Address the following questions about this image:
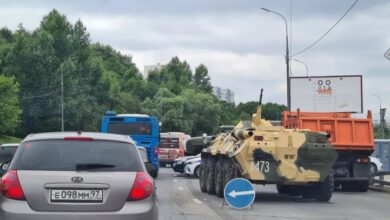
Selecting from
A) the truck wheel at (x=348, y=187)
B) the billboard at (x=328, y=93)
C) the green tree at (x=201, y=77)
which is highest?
the green tree at (x=201, y=77)

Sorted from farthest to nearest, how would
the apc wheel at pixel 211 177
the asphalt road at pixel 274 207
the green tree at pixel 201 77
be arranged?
the green tree at pixel 201 77
the apc wheel at pixel 211 177
the asphalt road at pixel 274 207

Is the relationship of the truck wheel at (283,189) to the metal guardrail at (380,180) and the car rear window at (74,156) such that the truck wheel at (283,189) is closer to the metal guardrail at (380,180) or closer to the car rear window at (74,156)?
the metal guardrail at (380,180)

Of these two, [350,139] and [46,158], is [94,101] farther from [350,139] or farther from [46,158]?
[46,158]

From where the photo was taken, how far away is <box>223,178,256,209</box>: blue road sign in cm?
1343

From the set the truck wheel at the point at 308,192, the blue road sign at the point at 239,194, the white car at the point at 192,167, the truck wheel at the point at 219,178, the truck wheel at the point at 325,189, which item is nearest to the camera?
the blue road sign at the point at 239,194

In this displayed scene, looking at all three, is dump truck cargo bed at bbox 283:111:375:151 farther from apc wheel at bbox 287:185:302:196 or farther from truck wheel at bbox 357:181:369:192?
apc wheel at bbox 287:185:302:196

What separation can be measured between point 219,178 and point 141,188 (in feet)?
39.8

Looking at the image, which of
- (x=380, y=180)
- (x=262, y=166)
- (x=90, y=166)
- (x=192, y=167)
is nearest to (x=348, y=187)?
(x=380, y=180)

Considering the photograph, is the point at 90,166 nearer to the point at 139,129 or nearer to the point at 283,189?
the point at 283,189

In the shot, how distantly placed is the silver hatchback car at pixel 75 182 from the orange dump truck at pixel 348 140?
15568mm

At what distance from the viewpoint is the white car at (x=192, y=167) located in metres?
32.9

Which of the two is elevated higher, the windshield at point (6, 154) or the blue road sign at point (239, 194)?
the windshield at point (6, 154)

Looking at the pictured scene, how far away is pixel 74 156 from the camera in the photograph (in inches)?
302

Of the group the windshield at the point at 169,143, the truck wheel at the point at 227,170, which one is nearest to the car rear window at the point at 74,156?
the truck wheel at the point at 227,170
